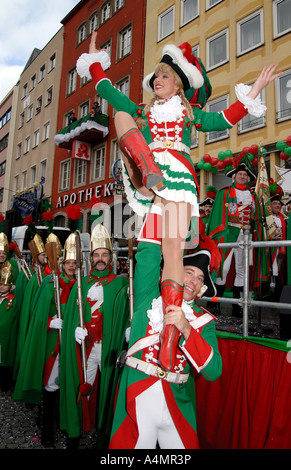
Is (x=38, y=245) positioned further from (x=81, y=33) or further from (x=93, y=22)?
(x=81, y=33)

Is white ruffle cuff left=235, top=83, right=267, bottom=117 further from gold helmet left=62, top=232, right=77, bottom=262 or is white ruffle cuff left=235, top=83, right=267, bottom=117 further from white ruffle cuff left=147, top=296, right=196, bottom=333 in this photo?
gold helmet left=62, top=232, right=77, bottom=262

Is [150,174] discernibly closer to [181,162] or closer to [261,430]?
[181,162]

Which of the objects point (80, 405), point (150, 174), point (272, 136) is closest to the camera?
point (150, 174)

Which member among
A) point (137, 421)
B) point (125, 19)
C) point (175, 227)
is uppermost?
point (125, 19)

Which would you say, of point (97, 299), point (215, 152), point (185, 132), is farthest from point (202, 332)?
point (215, 152)

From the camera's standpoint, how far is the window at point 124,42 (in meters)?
15.7

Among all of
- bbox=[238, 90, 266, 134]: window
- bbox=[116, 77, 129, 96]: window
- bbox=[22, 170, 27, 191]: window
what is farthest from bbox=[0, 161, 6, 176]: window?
bbox=[238, 90, 266, 134]: window

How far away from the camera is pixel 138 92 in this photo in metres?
14.5

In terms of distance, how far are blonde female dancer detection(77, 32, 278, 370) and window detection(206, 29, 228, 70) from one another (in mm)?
10799

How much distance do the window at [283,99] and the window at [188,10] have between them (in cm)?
492

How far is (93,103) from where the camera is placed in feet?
54.9

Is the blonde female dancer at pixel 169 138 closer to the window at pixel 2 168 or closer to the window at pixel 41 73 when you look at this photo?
the window at pixel 41 73

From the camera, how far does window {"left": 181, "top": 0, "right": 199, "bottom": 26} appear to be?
41.6ft
